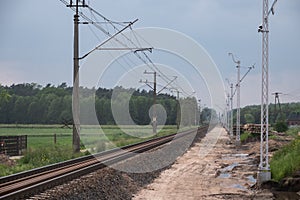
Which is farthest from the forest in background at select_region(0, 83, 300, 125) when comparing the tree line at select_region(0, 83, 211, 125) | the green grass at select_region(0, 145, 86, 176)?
the green grass at select_region(0, 145, 86, 176)

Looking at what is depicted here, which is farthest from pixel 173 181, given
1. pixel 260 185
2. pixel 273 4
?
pixel 273 4

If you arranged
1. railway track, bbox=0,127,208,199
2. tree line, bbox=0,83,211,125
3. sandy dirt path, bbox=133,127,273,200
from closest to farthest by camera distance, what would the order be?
1. railway track, bbox=0,127,208,199
2. sandy dirt path, bbox=133,127,273,200
3. tree line, bbox=0,83,211,125

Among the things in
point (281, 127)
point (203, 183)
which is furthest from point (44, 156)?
point (281, 127)

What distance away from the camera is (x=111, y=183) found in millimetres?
17469

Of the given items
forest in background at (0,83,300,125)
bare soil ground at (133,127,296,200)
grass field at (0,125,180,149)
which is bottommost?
bare soil ground at (133,127,296,200)

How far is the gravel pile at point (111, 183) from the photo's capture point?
14086 millimetres

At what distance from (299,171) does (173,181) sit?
575cm

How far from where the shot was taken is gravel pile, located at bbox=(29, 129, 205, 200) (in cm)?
1409

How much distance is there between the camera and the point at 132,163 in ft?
78.1

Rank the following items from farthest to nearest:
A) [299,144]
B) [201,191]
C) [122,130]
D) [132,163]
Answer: [122,130] < [299,144] < [132,163] < [201,191]

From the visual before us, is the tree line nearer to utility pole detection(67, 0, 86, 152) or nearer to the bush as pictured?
utility pole detection(67, 0, 86, 152)

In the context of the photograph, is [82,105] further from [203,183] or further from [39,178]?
Result: [39,178]

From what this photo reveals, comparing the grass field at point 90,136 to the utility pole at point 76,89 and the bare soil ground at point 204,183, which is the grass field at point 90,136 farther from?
the bare soil ground at point 204,183

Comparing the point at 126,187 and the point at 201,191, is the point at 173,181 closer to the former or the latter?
the point at 201,191
